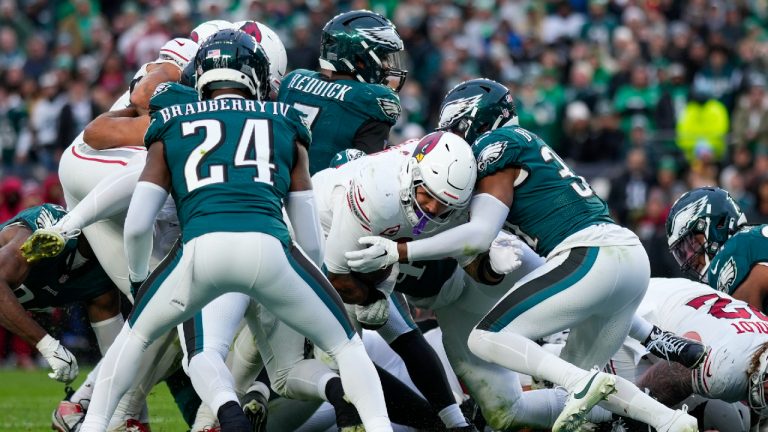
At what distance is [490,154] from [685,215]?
1659 millimetres

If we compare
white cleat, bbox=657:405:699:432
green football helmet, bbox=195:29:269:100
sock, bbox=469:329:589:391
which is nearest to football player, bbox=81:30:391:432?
green football helmet, bbox=195:29:269:100

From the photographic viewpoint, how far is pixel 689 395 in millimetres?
7039

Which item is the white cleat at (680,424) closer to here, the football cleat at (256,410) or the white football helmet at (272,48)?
the football cleat at (256,410)

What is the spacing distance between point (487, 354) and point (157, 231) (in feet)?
6.60

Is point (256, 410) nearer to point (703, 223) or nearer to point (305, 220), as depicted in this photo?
point (305, 220)

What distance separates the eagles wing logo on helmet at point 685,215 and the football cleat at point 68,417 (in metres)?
3.42

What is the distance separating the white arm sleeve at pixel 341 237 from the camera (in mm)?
6520

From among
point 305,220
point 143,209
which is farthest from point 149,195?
point 305,220

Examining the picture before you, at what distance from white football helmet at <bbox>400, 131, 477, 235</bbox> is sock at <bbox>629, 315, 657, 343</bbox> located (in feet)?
3.86

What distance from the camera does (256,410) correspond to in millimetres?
6590

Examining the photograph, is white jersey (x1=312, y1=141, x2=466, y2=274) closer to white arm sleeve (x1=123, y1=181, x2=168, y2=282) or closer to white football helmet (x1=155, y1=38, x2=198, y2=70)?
white arm sleeve (x1=123, y1=181, x2=168, y2=282)

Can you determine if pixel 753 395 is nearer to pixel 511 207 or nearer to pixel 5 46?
pixel 511 207

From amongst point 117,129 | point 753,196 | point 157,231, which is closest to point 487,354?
point 157,231

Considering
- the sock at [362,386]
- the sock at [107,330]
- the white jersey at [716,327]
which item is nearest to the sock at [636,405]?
the white jersey at [716,327]
